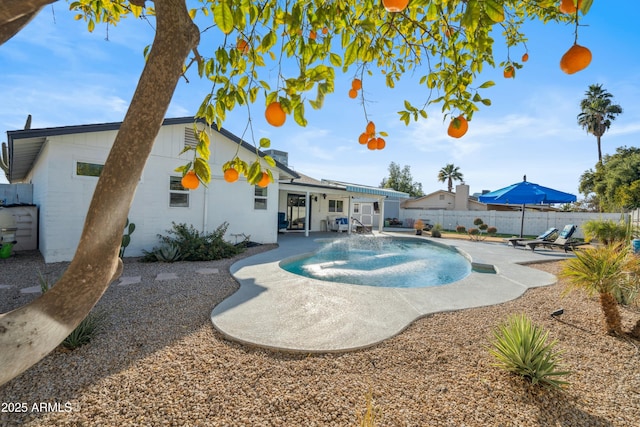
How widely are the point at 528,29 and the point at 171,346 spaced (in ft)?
18.0

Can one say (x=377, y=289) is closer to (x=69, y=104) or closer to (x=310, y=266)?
(x=310, y=266)

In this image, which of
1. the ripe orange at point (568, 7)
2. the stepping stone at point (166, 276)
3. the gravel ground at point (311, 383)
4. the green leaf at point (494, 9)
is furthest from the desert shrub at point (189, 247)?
the ripe orange at point (568, 7)

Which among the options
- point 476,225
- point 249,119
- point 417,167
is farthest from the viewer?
point 417,167

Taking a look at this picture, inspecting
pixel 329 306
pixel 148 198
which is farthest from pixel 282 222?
pixel 329 306

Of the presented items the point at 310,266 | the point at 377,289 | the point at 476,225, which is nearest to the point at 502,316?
the point at 377,289

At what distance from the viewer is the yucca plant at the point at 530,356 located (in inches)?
104

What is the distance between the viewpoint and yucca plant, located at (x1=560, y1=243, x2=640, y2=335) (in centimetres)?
379

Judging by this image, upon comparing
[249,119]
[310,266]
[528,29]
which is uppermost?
[528,29]

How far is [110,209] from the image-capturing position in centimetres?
98

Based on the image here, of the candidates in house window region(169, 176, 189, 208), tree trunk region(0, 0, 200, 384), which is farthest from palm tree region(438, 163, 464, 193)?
tree trunk region(0, 0, 200, 384)

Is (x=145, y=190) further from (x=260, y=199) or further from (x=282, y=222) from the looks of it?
(x=282, y=222)

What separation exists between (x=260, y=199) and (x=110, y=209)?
469 inches

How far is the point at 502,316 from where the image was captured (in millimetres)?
4484

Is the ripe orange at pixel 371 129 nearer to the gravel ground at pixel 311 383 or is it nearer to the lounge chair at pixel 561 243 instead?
the gravel ground at pixel 311 383
